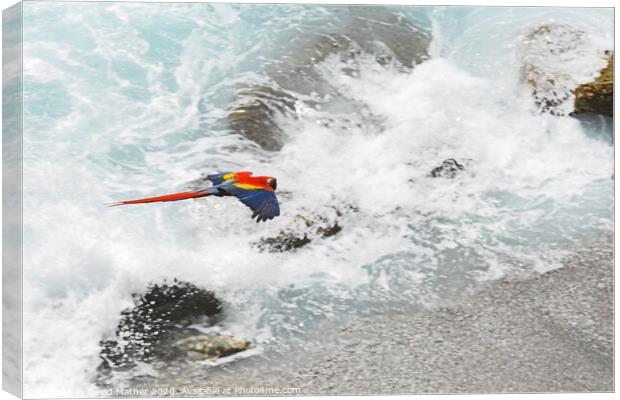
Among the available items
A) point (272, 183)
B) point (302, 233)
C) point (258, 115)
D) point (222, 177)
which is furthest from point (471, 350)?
point (258, 115)

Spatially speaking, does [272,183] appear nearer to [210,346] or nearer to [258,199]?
[258,199]

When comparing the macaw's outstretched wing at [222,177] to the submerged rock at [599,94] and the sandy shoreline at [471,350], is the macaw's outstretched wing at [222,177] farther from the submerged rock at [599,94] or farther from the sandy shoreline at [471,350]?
the submerged rock at [599,94]

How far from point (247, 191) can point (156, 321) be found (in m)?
0.99

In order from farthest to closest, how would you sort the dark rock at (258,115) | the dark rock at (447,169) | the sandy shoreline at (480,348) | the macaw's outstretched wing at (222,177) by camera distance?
the dark rock at (447,169) < the dark rock at (258,115) < the macaw's outstretched wing at (222,177) < the sandy shoreline at (480,348)

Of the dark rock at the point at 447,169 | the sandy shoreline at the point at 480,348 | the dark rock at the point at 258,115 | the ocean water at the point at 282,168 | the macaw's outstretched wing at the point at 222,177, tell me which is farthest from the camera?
the dark rock at the point at 447,169

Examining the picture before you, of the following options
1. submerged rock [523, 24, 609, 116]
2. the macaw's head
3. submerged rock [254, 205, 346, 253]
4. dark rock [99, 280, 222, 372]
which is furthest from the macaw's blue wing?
submerged rock [523, 24, 609, 116]

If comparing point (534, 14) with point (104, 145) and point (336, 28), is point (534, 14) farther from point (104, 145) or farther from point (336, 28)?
point (104, 145)

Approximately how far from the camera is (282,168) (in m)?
5.91

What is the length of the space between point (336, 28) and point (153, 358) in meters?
2.55

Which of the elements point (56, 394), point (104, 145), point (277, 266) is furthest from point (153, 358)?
point (104, 145)

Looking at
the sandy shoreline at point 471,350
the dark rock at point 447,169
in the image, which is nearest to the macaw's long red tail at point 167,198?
the sandy shoreline at point 471,350

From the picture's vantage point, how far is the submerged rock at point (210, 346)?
5.60 m

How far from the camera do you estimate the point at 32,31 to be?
18.3ft

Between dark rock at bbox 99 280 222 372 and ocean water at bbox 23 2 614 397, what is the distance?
3.0 inches
